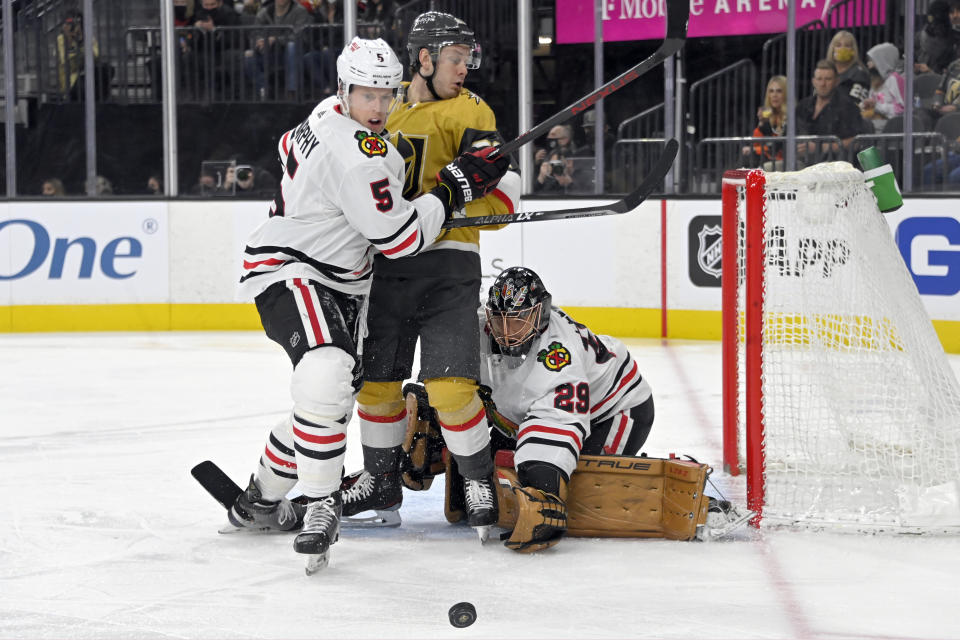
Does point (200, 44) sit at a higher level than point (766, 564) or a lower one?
higher

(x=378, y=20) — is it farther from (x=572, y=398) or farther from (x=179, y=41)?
(x=572, y=398)

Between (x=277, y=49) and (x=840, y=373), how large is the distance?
5487 millimetres

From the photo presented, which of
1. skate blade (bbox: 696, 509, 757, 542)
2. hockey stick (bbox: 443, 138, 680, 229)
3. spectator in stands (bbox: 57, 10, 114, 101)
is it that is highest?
spectator in stands (bbox: 57, 10, 114, 101)

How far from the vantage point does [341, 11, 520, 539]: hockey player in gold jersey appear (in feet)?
9.56

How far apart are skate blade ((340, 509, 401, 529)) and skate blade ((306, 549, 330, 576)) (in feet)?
1.24

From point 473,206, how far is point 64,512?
1291 millimetres

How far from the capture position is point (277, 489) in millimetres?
2936

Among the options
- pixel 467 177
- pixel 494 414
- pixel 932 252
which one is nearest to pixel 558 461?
pixel 494 414

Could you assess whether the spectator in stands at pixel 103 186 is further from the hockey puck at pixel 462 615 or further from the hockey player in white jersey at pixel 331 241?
the hockey puck at pixel 462 615

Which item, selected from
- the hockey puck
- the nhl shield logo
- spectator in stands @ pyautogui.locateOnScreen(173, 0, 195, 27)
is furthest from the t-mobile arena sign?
the hockey puck

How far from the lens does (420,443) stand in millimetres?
3203

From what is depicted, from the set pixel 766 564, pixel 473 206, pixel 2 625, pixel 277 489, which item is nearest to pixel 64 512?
pixel 277 489

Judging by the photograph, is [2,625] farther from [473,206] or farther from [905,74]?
[905,74]

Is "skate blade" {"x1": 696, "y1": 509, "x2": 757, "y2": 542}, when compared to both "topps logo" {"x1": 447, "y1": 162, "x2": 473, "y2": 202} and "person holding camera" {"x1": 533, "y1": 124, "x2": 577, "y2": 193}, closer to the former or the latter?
"topps logo" {"x1": 447, "y1": 162, "x2": 473, "y2": 202}
